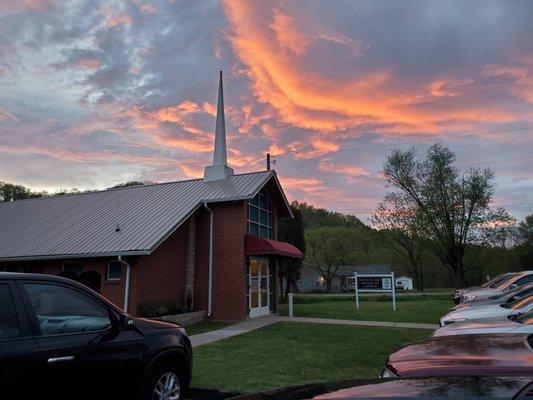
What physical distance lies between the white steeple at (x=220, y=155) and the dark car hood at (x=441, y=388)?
1922 centimetres

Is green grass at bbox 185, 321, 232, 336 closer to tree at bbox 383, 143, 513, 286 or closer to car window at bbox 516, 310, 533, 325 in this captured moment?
car window at bbox 516, 310, 533, 325

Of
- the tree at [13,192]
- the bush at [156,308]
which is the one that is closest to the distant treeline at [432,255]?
the bush at [156,308]

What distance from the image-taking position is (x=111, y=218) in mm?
19594

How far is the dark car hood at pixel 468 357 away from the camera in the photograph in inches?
158

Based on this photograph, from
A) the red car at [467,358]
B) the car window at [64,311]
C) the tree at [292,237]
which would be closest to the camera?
the red car at [467,358]

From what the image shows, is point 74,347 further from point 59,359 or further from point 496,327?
point 496,327

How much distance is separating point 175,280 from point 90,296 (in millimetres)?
13293

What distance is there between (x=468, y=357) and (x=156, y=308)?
13.6 m

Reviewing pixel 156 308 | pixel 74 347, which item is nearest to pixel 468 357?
pixel 74 347

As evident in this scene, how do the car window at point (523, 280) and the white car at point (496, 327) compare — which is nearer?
the white car at point (496, 327)

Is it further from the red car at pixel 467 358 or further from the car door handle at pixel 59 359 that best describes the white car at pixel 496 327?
the car door handle at pixel 59 359

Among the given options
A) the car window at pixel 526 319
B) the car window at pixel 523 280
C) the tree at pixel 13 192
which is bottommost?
the car window at pixel 526 319

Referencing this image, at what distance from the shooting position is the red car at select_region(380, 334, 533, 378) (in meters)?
4.02

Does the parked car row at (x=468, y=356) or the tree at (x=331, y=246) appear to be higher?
the tree at (x=331, y=246)
